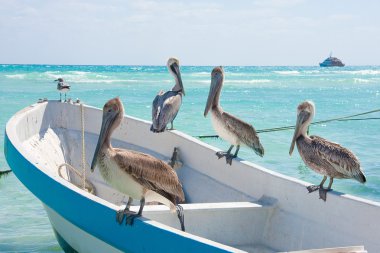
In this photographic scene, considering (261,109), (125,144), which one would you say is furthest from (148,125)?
(261,109)

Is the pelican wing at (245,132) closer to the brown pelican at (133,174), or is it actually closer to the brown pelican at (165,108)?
the brown pelican at (165,108)

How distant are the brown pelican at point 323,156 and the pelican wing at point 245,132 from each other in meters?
0.86

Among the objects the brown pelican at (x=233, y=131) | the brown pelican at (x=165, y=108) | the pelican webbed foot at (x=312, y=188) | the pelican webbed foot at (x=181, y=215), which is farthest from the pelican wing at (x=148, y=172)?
the brown pelican at (x=165, y=108)

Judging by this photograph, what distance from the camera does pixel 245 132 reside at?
17.5 feet

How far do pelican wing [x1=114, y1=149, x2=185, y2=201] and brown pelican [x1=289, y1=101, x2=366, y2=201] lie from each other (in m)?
1.04

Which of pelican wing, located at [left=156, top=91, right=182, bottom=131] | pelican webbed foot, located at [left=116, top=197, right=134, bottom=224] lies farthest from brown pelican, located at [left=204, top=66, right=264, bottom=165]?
pelican webbed foot, located at [left=116, top=197, right=134, bottom=224]

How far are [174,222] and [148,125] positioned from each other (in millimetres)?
2356

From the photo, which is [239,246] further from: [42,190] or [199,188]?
[42,190]

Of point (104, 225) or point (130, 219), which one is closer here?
point (130, 219)

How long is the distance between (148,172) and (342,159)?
4.49ft

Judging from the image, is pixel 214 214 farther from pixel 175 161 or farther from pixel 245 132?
pixel 175 161

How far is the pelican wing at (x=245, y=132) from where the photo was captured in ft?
17.5

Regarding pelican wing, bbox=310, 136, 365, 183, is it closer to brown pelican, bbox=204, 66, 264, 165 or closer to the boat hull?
brown pelican, bbox=204, 66, 264, 165

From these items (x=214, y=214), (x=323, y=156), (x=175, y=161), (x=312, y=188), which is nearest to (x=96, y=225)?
→ (x=214, y=214)
